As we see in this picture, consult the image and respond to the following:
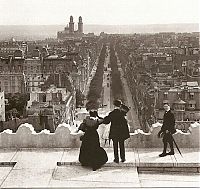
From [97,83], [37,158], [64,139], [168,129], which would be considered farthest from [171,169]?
[97,83]

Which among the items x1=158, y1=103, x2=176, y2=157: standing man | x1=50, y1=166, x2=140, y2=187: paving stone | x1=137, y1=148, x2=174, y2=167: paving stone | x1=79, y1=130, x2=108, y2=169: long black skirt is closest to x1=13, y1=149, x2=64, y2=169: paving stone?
x1=50, y1=166, x2=140, y2=187: paving stone

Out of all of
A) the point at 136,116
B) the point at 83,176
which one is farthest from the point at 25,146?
the point at 136,116

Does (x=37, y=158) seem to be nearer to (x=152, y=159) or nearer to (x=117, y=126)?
(x=117, y=126)

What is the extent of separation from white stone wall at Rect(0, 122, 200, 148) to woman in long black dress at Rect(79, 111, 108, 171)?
86cm

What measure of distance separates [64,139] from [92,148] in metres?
1.09

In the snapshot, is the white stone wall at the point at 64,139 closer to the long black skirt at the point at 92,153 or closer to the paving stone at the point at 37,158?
the paving stone at the point at 37,158

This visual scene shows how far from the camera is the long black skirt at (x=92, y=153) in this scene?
707 centimetres

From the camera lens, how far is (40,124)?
16.6 meters

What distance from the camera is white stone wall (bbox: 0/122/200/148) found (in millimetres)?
8016

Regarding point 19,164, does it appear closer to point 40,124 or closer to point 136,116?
point 40,124

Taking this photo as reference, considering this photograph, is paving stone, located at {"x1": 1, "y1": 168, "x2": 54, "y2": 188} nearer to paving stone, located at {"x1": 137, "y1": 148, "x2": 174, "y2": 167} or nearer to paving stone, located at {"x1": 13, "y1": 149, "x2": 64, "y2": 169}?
paving stone, located at {"x1": 13, "y1": 149, "x2": 64, "y2": 169}

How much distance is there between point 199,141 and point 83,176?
230 centimetres

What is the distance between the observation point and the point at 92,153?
706 centimetres

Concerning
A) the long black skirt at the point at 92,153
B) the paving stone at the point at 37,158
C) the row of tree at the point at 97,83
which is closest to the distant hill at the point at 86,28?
the row of tree at the point at 97,83
